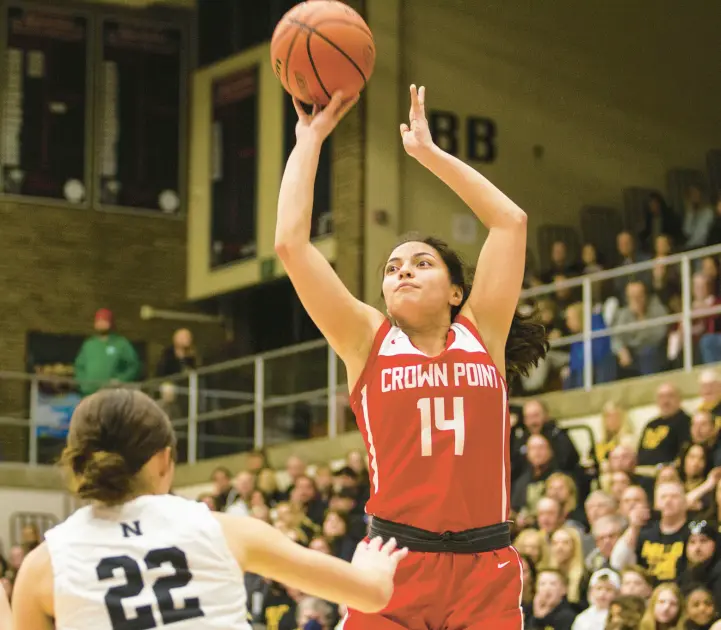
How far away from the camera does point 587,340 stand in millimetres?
12148

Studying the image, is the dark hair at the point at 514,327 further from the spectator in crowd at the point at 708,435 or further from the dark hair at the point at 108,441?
the spectator in crowd at the point at 708,435

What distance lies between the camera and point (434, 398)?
473cm

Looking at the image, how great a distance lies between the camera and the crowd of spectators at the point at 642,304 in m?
11.7

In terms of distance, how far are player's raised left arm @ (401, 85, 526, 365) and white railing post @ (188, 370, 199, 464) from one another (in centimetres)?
1093

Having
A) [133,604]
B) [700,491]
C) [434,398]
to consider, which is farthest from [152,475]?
[700,491]

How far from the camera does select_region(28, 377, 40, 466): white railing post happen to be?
16.1 meters

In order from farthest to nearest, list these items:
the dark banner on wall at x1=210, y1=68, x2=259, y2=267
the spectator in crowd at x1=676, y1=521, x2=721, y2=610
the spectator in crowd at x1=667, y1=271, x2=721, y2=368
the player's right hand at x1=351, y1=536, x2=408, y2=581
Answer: the dark banner on wall at x1=210, y1=68, x2=259, y2=267, the spectator in crowd at x1=667, y1=271, x2=721, y2=368, the spectator in crowd at x1=676, y1=521, x2=721, y2=610, the player's right hand at x1=351, y1=536, x2=408, y2=581

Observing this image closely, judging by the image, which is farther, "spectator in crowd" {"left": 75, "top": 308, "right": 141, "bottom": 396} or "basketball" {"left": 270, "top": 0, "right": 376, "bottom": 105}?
"spectator in crowd" {"left": 75, "top": 308, "right": 141, "bottom": 396}

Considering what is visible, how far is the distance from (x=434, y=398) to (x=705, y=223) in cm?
876

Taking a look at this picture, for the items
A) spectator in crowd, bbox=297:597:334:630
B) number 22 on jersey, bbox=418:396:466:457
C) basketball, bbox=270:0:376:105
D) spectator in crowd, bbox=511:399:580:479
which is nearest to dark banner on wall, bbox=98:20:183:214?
spectator in crowd, bbox=511:399:580:479

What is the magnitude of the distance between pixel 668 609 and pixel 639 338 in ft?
13.6

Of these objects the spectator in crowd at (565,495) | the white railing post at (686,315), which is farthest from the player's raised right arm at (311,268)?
the white railing post at (686,315)

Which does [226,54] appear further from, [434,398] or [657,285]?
[434,398]

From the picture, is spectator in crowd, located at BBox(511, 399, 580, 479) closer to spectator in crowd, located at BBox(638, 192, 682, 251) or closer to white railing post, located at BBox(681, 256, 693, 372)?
white railing post, located at BBox(681, 256, 693, 372)
